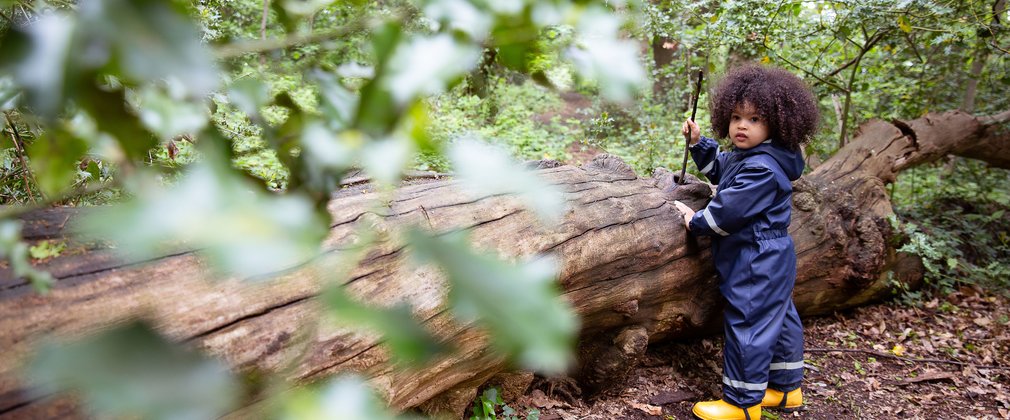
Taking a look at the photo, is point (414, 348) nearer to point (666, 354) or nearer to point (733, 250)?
point (733, 250)

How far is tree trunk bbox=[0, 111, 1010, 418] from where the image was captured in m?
1.33

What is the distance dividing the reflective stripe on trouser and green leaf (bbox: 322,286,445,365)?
102 inches

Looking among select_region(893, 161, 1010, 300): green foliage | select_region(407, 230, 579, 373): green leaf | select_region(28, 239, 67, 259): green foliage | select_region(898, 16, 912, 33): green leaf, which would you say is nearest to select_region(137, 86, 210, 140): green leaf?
select_region(407, 230, 579, 373): green leaf

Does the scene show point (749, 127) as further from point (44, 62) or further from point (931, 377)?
point (44, 62)

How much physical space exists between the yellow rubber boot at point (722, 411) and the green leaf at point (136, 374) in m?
2.71

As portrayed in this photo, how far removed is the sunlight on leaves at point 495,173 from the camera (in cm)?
43

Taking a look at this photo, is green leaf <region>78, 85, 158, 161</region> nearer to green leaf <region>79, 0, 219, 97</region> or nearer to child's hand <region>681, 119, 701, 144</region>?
green leaf <region>79, 0, 219, 97</region>

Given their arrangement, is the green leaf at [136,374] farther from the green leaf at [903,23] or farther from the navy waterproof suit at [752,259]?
the green leaf at [903,23]

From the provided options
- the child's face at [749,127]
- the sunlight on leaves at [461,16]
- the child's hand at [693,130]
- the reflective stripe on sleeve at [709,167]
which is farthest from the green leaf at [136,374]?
the reflective stripe on sleeve at [709,167]

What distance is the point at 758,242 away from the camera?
109 inches

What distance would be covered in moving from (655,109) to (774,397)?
4324 mm

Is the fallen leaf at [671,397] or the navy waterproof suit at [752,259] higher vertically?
the navy waterproof suit at [752,259]

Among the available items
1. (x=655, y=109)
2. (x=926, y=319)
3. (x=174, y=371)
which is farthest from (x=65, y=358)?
(x=655, y=109)

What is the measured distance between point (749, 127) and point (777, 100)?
0.17 meters
